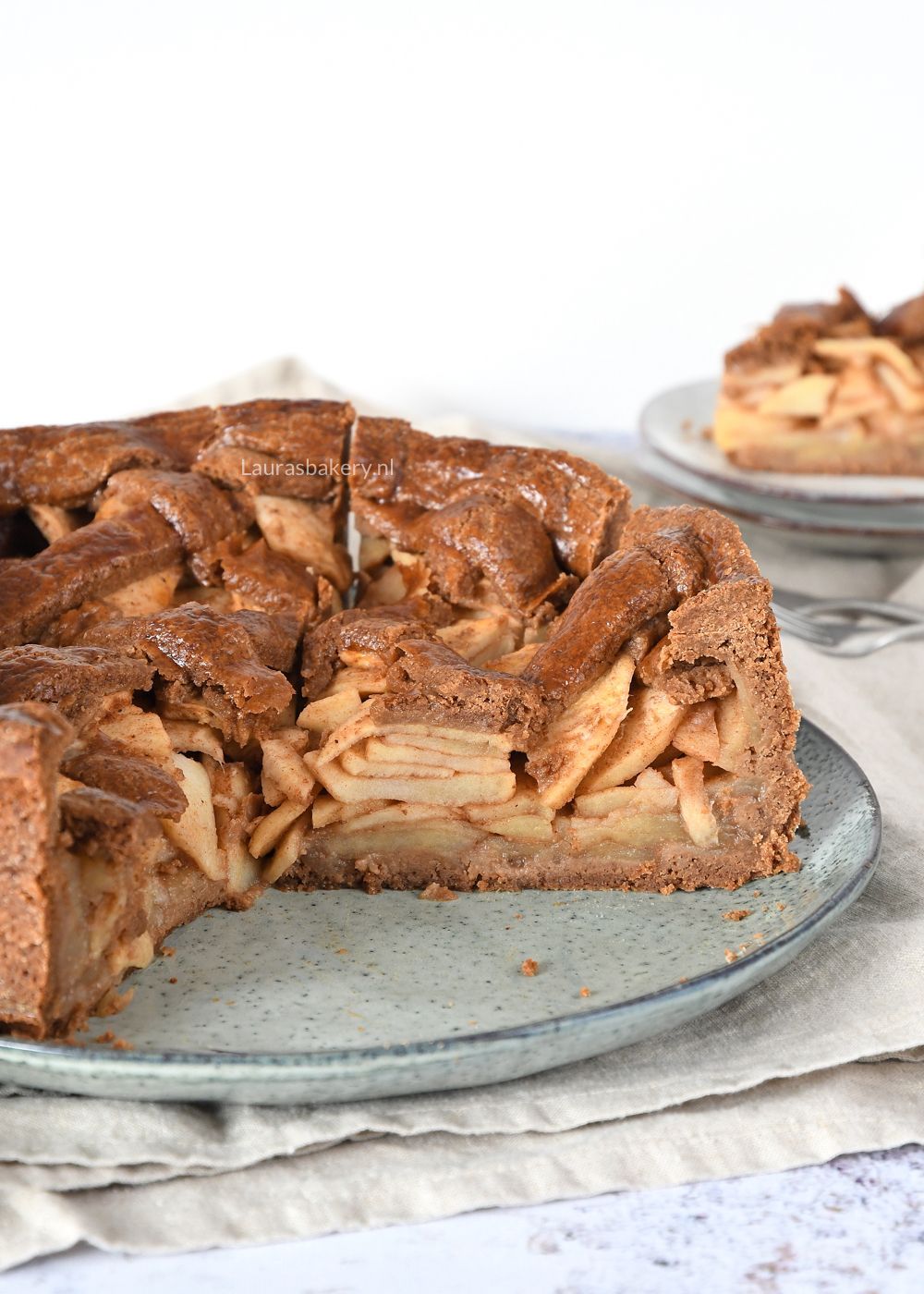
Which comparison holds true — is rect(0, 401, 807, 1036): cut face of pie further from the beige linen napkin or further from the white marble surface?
the white marble surface

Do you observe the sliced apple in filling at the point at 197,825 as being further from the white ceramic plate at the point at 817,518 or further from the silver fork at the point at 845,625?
the white ceramic plate at the point at 817,518

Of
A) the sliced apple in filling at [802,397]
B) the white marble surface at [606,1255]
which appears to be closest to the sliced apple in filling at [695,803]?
the white marble surface at [606,1255]

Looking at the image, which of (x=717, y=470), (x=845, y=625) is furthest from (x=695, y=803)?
(x=717, y=470)

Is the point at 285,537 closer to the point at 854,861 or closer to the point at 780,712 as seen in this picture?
the point at 780,712

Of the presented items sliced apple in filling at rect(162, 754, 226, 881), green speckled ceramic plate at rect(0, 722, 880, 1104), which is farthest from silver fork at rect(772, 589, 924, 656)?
sliced apple in filling at rect(162, 754, 226, 881)

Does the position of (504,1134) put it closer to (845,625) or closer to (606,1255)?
(606,1255)

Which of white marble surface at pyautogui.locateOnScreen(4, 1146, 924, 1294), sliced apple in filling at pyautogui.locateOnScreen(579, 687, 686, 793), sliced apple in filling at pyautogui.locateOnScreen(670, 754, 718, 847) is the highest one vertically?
sliced apple in filling at pyautogui.locateOnScreen(579, 687, 686, 793)
